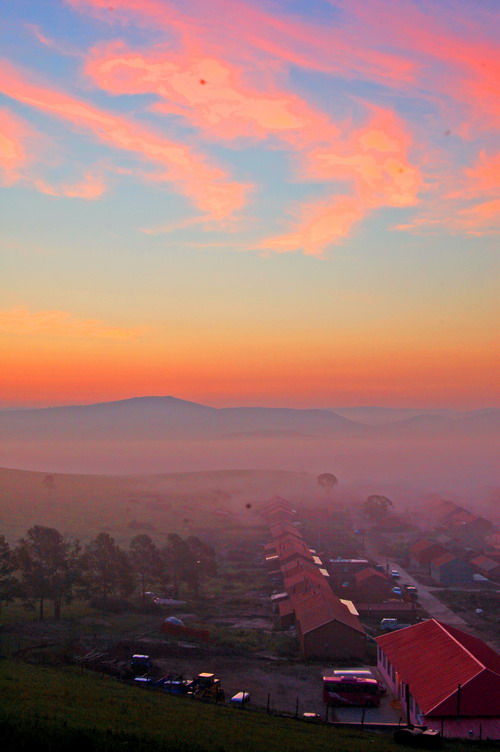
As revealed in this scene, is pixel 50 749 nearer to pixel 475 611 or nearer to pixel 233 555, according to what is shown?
pixel 475 611

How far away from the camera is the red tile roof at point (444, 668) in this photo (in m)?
25.3

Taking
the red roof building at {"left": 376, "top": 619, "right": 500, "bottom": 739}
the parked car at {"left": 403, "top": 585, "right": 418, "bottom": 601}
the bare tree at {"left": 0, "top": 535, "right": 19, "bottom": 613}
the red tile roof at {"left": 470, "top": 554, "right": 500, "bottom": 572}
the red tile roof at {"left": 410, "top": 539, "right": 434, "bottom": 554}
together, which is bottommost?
the parked car at {"left": 403, "top": 585, "right": 418, "bottom": 601}

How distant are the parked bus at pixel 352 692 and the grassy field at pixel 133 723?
4.28m

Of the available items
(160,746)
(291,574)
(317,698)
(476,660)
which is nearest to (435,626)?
(476,660)

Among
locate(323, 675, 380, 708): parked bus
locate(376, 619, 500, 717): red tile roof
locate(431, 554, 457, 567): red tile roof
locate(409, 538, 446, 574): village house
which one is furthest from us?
locate(409, 538, 446, 574): village house

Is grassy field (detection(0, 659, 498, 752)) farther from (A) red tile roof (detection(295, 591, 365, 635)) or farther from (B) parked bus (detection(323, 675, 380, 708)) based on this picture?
(A) red tile roof (detection(295, 591, 365, 635))

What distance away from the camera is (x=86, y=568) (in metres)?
47.6

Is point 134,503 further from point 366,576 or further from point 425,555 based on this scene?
point 366,576

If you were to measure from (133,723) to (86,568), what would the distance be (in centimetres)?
2686

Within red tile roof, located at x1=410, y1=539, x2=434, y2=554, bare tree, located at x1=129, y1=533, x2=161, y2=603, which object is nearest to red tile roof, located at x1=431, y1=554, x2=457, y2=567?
red tile roof, located at x1=410, y1=539, x2=434, y2=554

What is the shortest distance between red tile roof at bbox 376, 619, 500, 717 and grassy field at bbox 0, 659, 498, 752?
2.17 meters

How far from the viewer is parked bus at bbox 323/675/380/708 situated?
29891 millimetres

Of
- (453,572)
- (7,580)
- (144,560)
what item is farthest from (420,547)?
(7,580)

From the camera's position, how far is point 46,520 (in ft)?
314
